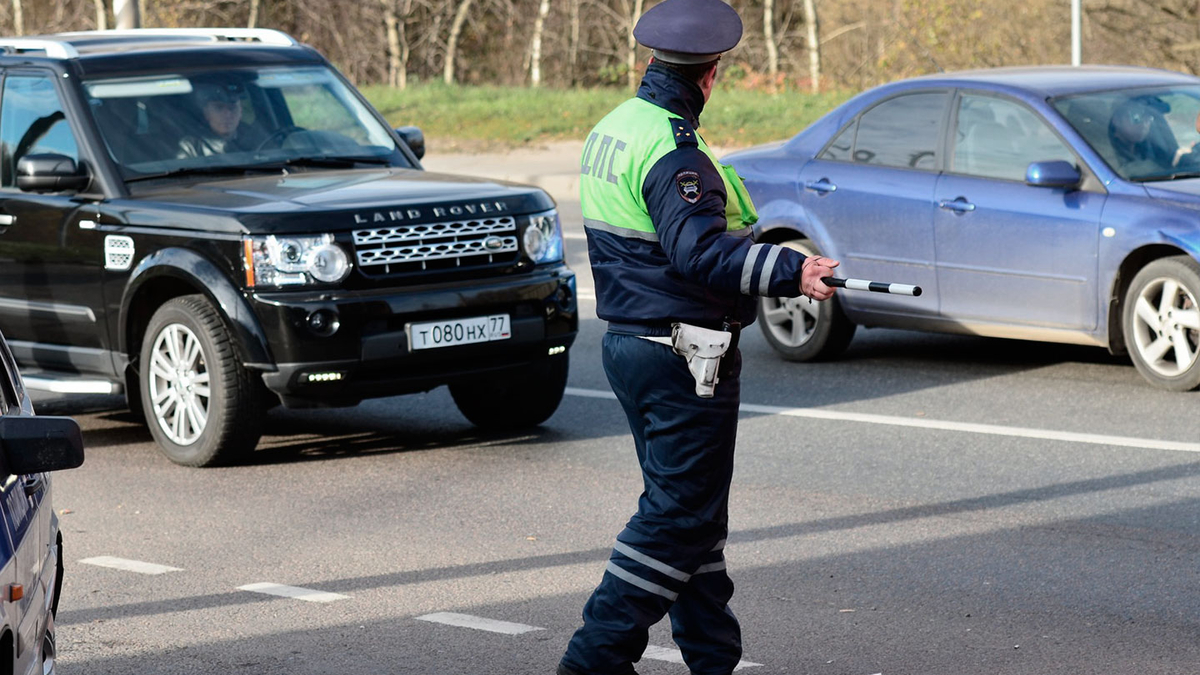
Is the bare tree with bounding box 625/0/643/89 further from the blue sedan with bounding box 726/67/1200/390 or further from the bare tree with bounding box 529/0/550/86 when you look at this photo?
the blue sedan with bounding box 726/67/1200/390

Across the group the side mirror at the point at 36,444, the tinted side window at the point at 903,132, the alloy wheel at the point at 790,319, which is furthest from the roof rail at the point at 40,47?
the side mirror at the point at 36,444

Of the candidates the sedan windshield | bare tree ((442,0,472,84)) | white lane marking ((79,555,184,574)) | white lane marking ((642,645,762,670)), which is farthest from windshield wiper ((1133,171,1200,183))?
bare tree ((442,0,472,84))

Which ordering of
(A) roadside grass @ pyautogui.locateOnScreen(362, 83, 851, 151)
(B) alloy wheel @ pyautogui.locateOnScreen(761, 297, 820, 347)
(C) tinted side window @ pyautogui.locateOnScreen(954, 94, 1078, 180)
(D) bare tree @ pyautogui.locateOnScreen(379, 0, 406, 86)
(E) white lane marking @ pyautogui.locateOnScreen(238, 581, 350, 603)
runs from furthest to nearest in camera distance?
(D) bare tree @ pyautogui.locateOnScreen(379, 0, 406, 86) < (A) roadside grass @ pyautogui.locateOnScreen(362, 83, 851, 151) < (B) alloy wheel @ pyautogui.locateOnScreen(761, 297, 820, 347) < (C) tinted side window @ pyautogui.locateOnScreen(954, 94, 1078, 180) < (E) white lane marking @ pyautogui.locateOnScreen(238, 581, 350, 603)

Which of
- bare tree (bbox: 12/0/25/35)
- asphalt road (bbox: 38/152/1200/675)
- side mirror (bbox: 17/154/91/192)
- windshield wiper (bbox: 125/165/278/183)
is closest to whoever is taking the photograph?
asphalt road (bbox: 38/152/1200/675)

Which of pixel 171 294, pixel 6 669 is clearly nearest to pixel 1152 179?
pixel 171 294

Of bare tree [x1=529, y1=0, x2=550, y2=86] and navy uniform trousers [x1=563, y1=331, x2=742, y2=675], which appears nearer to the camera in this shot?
navy uniform trousers [x1=563, y1=331, x2=742, y2=675]

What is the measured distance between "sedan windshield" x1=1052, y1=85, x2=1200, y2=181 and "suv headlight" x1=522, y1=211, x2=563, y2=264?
9.26 ft

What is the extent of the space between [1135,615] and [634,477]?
266 centimetres

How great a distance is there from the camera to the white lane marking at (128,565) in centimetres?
636

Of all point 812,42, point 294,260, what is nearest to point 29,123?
point 294,260

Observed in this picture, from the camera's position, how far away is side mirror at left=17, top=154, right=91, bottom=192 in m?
8.28

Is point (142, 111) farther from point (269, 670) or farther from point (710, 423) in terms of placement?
point (710, 423)

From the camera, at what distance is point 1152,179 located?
9.09 metres

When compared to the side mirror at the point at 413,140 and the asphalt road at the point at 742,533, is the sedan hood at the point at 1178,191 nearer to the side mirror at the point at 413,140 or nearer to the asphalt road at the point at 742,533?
the asphalt road at the point at 742,533
